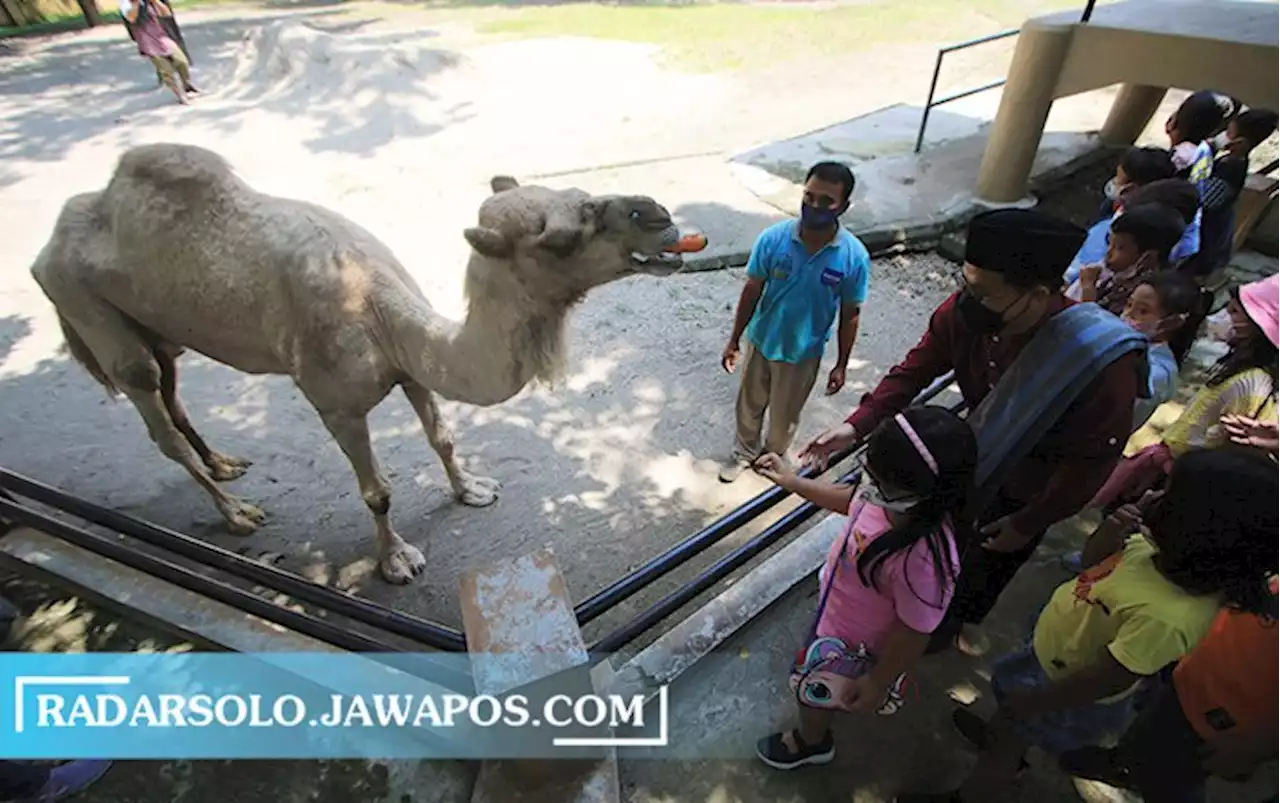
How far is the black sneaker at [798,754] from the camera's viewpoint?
242cm

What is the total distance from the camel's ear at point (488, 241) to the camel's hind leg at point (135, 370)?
7.45ft

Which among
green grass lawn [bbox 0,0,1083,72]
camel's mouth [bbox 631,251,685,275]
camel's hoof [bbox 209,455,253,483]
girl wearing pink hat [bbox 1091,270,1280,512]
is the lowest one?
green grass lawn [bbox 0,0,1083,72]

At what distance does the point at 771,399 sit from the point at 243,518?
3.09 metres

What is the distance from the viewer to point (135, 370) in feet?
11.9

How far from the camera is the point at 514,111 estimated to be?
11.1 metres

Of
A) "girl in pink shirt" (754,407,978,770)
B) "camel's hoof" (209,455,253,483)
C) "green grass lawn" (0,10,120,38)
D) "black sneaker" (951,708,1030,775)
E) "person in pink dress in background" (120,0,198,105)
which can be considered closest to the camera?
"girl in pink shirt" (754,407,978,770)

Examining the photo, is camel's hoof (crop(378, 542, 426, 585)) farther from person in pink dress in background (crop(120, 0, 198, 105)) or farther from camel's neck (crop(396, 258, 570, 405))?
person in pink dress in background (crop(120, 0, 198, 105))

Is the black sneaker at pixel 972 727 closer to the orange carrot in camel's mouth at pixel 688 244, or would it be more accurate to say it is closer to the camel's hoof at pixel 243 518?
the orange carrot in camel's mouth at pixel 688 244

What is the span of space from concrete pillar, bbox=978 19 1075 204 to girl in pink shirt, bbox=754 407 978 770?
6.42 meters

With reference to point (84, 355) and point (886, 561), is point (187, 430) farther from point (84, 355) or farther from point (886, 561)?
point (886, 561)

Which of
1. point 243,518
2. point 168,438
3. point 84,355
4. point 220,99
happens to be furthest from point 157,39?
point 243,518

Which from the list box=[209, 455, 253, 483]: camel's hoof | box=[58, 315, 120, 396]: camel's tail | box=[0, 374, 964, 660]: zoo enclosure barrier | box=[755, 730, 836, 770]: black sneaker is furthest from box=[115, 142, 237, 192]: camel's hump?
box=[755, 730, 836, 770]: black sneaker

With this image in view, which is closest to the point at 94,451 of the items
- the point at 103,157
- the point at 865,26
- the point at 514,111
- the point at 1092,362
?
the point at 1092,362
